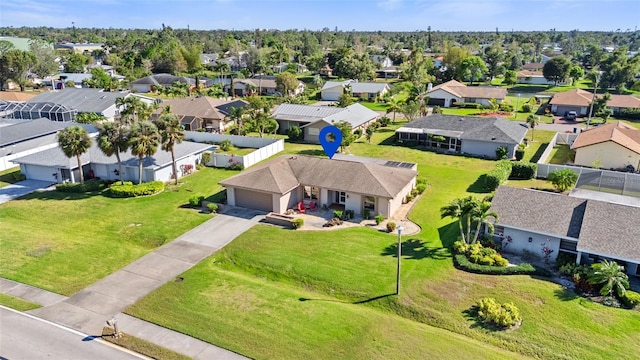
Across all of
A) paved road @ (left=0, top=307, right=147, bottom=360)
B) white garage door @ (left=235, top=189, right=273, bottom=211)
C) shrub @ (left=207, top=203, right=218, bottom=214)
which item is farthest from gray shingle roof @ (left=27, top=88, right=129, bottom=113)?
paved road @ (left=0, top=307, right=147, bottom=360)

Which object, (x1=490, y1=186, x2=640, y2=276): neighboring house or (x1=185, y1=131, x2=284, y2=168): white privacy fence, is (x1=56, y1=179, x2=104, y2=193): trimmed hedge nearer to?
(x1=185, y1=131, x2=284, y2=168): white privacy fence

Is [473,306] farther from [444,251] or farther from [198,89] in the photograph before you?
[198,89]

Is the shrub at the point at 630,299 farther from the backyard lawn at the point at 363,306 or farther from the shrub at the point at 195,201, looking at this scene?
the shrub at the point at 195,201

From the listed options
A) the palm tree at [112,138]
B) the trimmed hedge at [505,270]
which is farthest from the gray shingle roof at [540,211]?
the palm tree at [112,138]

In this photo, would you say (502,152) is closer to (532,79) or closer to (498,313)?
(498,313)

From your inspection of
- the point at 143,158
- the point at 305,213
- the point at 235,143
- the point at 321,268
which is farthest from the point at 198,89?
the point at 321,268

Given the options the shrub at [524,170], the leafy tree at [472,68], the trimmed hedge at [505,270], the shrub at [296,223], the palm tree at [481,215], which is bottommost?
the trimmed hedge at [505,270]
